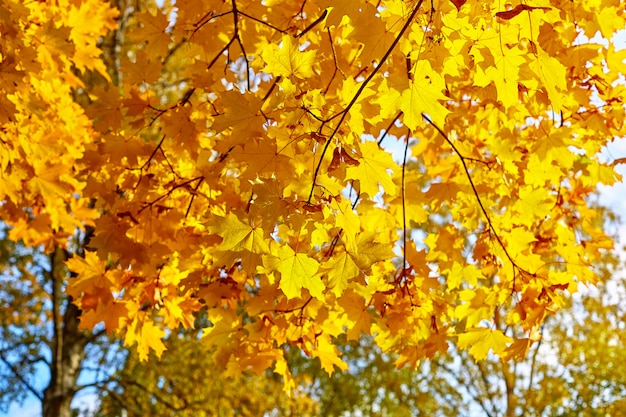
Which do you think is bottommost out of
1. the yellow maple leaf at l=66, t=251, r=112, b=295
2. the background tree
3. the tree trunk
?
the yellow maple leaf at l=66, t=251, r=112, b=295

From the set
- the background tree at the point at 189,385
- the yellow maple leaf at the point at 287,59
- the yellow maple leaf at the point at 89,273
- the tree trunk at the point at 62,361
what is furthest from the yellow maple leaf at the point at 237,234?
the background tree at the point at 189,385

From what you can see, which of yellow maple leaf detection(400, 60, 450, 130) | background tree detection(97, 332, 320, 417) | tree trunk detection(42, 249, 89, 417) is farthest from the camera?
background tree detection(97, 332, 320, 417)

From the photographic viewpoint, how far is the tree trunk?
561 centimetres

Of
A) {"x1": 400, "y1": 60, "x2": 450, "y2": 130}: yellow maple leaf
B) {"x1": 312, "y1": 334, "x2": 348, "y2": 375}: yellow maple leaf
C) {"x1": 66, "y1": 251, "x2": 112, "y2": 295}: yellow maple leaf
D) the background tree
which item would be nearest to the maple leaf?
{"x1": 66, "y1": 251, "x2": 112, "y2": 295}: yellow maple leaf

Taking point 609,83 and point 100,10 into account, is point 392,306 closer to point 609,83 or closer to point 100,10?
point 609,83

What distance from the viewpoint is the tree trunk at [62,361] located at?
561 centimetres

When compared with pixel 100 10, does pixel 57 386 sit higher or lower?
lower

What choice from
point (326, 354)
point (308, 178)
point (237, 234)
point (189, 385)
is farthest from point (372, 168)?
point (189, 385)

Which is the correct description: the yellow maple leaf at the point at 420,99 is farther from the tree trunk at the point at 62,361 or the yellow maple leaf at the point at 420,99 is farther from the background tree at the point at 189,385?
the background tree at the point at 189,385

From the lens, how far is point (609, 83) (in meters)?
2.86

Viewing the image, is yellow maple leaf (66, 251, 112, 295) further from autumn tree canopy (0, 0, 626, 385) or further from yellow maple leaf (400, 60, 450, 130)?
yellow maple leaf (400, 60, 450, 130)

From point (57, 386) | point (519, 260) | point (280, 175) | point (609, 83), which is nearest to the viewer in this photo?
point (280, 175)

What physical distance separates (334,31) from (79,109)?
209 centimetres

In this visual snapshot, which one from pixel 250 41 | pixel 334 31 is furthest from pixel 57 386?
→ pixel 334 31
